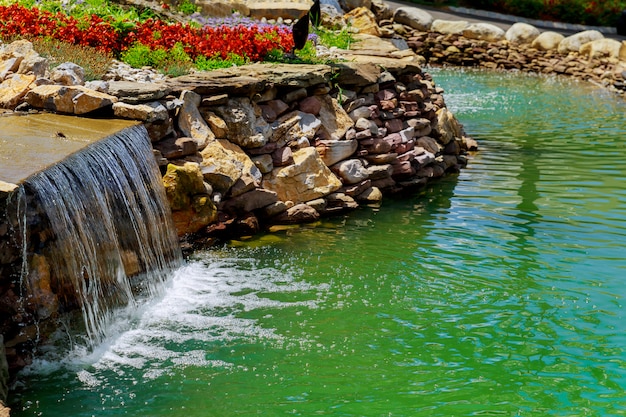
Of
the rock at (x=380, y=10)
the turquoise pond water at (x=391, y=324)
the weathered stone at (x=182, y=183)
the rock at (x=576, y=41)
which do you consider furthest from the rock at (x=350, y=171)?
the rock at (x=576, y=41)

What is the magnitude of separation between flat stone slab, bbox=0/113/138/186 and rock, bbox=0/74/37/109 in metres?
0.37

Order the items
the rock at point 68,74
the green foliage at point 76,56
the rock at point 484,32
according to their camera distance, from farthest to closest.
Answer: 1. the rock at point 484,32
2. the green foliage at point 76,56
3. the rock at point 68,74

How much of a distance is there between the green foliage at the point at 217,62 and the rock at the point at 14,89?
2.86m

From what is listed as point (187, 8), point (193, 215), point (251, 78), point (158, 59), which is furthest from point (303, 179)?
point (187, 8)

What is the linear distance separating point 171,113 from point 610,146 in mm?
9769

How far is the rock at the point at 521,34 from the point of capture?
28203mm

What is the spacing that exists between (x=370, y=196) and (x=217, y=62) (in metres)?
2.98

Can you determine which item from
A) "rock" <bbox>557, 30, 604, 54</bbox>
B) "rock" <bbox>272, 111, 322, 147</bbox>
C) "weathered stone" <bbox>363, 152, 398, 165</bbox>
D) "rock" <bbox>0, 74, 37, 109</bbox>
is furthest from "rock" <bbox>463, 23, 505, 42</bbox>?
"rock" <bbox>0, 74, 37, 109</bbox>

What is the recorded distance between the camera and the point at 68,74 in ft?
30.7

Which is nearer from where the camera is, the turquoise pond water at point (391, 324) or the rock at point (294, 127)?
the turquoise pond water at point (391, 324)

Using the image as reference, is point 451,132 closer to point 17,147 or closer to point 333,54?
point 333,54

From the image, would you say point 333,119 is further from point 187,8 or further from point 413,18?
point 413,18

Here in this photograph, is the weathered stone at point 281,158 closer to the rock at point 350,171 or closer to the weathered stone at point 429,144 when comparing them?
the rock at point 350,171

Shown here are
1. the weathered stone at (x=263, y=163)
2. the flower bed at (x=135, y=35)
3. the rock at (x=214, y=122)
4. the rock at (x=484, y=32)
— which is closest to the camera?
the rock at (x=214, y=122)
